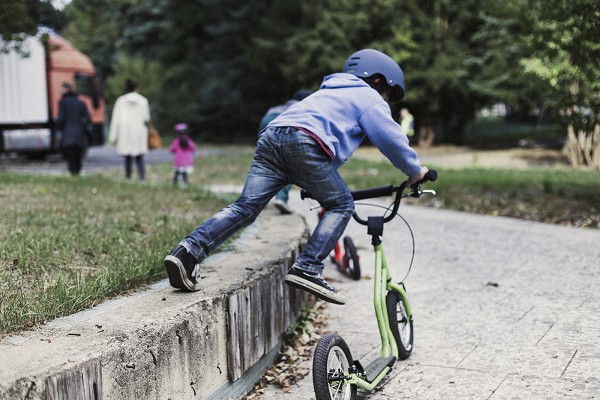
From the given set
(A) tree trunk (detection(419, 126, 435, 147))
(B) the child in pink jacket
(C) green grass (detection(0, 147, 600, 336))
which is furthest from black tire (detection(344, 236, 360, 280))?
(A) tree trunk (detection(419, 126, 435, 147))

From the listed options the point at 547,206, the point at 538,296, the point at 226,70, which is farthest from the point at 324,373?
the point at 226,70

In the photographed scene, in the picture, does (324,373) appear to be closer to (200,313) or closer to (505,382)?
(200,313)

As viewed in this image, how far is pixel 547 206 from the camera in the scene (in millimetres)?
9422

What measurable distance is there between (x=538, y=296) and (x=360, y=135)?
2372 millimetres

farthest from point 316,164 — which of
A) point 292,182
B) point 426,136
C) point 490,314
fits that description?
point 426,136

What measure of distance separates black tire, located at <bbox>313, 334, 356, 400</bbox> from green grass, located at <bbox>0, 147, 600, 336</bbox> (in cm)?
120

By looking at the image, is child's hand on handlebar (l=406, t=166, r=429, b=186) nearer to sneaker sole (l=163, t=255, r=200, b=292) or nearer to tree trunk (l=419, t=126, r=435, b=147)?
sneaker sole (l=163, t=255, r=200, b=292)

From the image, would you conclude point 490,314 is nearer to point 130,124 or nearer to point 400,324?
point 400,324

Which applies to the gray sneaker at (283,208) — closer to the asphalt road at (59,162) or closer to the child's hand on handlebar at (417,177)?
the child's hand on handlebar at (417,177)

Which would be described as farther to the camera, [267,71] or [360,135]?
[267,71]

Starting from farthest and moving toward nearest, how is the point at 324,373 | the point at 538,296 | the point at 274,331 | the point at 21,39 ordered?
the point at 21,39, the point at 538,296, the point at 274,331, the point at 324,373

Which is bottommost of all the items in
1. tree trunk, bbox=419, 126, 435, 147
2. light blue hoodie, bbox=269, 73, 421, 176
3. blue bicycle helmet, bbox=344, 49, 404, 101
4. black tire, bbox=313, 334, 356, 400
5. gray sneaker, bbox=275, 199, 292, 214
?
tree trunk, bbox=419, 126, 435, 147

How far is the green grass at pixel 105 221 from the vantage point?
3736 mm

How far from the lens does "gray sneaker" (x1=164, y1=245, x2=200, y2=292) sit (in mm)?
3678
